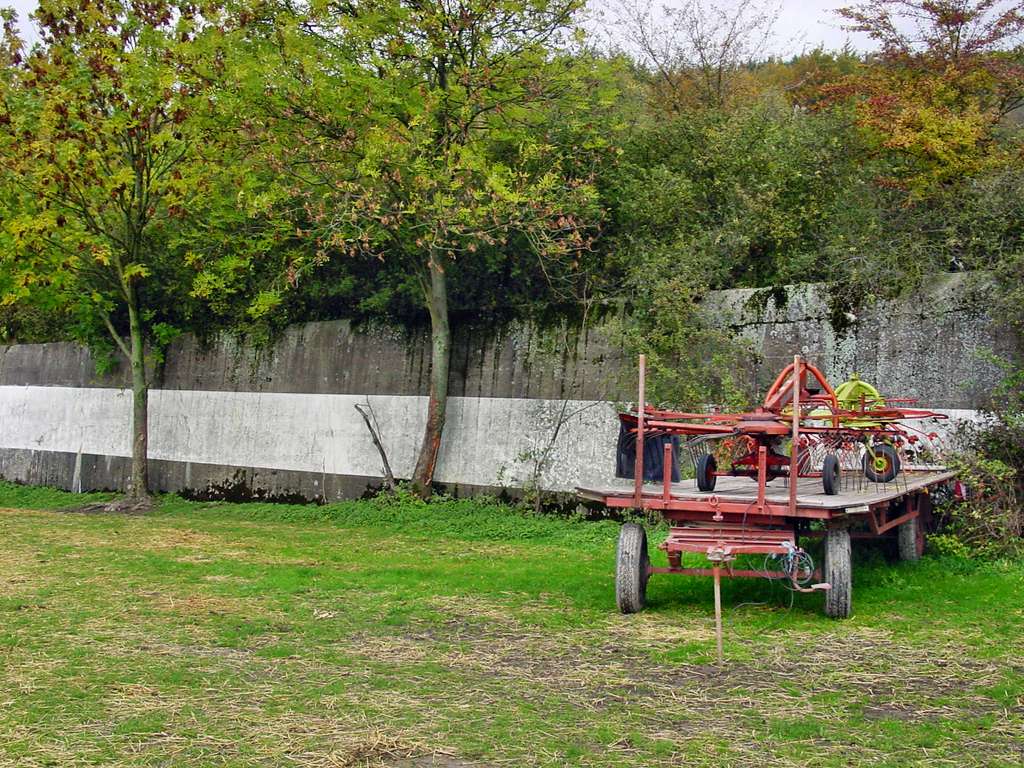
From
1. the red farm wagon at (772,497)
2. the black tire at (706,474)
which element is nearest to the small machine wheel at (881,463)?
the red farm wagon at (772,497)

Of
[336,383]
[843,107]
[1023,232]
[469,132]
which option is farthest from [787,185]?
[336,383]

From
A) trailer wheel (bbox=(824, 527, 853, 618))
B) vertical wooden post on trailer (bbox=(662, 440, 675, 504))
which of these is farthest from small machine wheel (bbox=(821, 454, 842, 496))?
vertical wooden post on trailer (bbox=(662, 440, 675, 504))

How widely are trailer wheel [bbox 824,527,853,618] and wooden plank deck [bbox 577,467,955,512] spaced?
278 mm

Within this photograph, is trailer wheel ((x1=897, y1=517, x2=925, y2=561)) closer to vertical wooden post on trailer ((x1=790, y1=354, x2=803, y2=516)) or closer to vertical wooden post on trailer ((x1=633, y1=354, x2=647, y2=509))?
vertical wooden post on trailer ((x1=790, y1=354, x2=803, y2=516))

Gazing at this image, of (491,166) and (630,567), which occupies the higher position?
(491,166)

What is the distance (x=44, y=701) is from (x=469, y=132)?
9.89 metres

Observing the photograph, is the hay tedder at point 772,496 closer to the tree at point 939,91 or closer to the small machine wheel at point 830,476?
the small machine wheel at point 830,476

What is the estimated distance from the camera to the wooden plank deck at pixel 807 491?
7.25m

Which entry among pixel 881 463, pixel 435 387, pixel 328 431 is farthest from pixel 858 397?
pixel 328 431

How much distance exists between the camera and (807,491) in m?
8.35

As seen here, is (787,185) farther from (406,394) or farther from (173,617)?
(173,617)

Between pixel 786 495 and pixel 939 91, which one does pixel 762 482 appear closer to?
pixel 786 495

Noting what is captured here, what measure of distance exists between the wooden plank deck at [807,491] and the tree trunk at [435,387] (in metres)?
5.67

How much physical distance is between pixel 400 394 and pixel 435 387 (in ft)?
3.29
